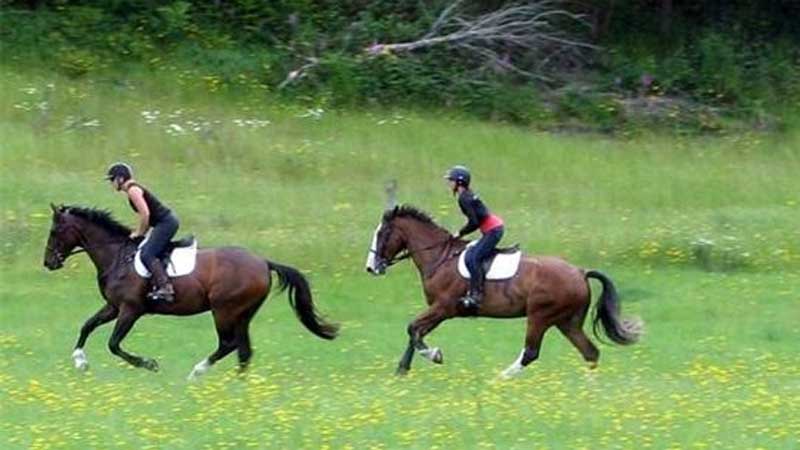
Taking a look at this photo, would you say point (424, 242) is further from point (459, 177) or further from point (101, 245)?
point (101, 245)

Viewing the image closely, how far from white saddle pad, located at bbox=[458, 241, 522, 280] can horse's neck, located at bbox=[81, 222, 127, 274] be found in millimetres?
4079

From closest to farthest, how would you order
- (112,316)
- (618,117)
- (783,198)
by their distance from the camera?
(112,316), (783,198), (618,117)

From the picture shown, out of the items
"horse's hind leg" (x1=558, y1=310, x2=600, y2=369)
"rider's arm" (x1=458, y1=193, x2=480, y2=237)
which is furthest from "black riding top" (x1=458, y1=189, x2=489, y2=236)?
"horse's hind leg" (x1=558, y1=310, x2=600, y2=369)

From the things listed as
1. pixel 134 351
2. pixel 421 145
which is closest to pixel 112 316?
pixel 134 351

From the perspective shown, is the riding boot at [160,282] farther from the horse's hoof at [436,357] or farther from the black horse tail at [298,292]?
the horse's hoof at [436,357]

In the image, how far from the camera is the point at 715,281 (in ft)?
97.0

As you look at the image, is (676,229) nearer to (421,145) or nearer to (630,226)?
(630,226)

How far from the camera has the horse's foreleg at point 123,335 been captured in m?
21.1

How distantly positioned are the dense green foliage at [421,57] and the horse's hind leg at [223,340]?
67.0 feet

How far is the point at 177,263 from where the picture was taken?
21500mm

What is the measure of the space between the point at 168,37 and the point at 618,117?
1096 cm

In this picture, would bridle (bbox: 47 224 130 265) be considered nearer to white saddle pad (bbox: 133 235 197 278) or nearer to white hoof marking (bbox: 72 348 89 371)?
white saddle pad (bbox: 133 235 197 278)

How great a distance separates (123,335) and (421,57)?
22951 mm

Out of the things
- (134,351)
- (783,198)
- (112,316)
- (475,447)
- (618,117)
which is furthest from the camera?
(618,117)
